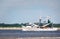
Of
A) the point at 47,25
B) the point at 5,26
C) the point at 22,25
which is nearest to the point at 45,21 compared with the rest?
the point at 47,25

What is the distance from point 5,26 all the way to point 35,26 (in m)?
5.66

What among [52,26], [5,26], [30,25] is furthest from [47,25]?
[5,26]

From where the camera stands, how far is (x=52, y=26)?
41.4 m

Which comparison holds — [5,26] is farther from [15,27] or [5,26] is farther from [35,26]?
[35,26]

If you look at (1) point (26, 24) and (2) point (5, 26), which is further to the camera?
(2) point (5, 26)

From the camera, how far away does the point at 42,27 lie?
40875mm

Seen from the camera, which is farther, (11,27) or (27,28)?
(11,27)

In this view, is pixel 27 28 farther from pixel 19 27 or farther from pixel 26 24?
pixel 19 27

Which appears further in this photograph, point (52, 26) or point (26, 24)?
point (52, 26)

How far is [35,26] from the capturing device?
39688 mm

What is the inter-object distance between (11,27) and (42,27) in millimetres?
5197

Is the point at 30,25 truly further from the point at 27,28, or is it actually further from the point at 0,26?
the point at 0,26

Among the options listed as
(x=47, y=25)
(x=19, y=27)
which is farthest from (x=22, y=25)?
(x=47, y=25)

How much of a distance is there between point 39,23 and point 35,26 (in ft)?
3.32
